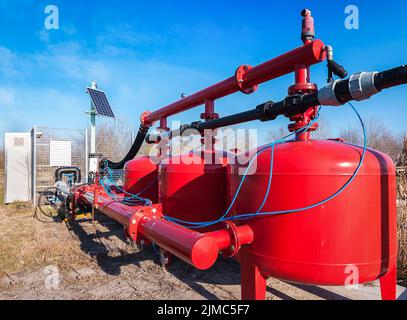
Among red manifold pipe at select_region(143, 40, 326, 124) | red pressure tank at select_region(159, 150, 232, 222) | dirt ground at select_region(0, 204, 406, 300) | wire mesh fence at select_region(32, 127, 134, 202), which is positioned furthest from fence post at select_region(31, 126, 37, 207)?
red pressure tank at select_region(159, 150, 232, 222)

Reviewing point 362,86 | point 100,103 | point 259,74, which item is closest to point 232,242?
point 362,86

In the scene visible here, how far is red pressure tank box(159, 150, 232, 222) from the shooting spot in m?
3.07

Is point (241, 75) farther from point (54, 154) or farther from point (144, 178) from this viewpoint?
point (54, 154)

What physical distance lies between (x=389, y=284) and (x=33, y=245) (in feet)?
15.6

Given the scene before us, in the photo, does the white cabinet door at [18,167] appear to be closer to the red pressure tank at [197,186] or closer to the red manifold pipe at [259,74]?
the red manifold pipe at [259,74]

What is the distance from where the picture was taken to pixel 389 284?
7.34ft

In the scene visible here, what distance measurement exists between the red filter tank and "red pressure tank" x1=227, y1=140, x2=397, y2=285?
8.56 feet

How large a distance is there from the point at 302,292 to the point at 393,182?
1.61 metres

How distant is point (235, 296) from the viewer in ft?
9.98

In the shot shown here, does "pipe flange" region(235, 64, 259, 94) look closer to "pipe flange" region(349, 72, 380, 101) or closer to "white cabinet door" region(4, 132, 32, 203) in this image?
"pipe flange" region(349, 72, 380, 101)

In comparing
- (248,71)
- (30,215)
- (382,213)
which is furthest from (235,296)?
(30,215)

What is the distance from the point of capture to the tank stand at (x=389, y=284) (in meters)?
2.22

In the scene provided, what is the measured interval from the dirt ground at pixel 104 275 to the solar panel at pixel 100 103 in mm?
3934

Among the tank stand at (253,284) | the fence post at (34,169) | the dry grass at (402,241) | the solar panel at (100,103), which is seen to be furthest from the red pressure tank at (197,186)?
the fence post at (34,169)
